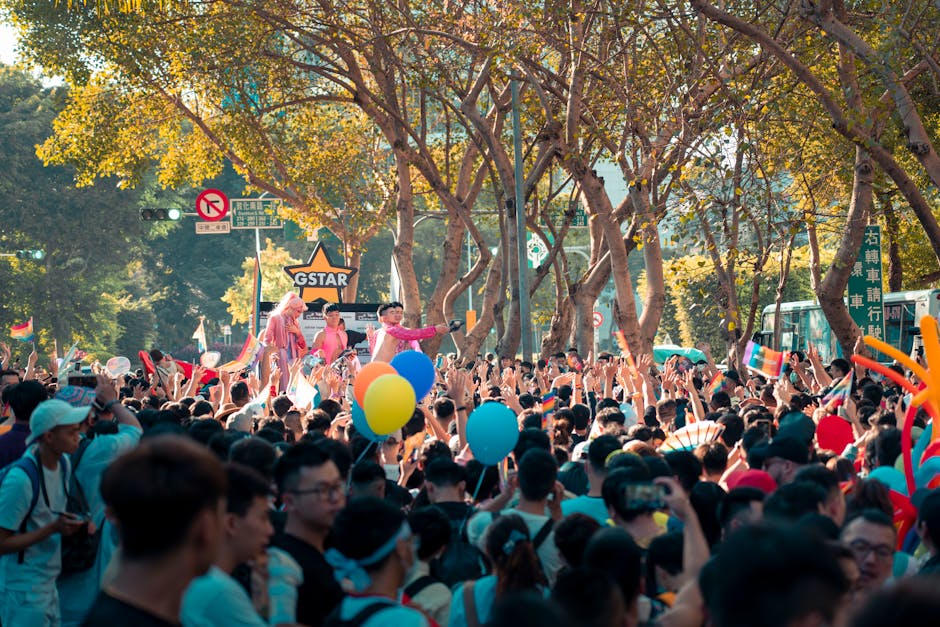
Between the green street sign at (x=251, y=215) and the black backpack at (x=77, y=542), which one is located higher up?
the green street sign at (x=251, y=215)

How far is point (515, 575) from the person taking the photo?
4004 millimetres

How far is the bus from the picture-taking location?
23.4 meters

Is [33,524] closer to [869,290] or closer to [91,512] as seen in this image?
[91,512]

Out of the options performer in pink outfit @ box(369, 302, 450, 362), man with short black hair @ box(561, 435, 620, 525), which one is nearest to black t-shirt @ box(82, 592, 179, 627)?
man with short black hair @ box(561, 435, 620, 525)

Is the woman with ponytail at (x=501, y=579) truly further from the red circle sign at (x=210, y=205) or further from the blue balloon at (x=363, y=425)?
the red circle sign at (x=210, y=205)

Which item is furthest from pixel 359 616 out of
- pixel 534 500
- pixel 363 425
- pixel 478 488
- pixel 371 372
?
pixel 371 372

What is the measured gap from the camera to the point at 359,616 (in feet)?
11.6

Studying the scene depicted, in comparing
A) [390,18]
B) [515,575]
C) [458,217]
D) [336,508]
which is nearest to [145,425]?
[336,508]

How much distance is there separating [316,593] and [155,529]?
1021mm

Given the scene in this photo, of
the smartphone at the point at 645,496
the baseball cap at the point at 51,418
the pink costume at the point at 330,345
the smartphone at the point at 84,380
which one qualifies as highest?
the pink costume at the point at 330,345

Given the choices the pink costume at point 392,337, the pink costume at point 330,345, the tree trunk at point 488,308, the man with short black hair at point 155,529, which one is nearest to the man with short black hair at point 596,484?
the man with short black hair at point 155,529

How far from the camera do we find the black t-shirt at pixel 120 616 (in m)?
2.99

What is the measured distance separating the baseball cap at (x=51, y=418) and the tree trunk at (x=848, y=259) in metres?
10.7

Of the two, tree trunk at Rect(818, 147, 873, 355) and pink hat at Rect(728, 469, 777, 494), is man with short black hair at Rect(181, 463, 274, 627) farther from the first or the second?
tree trunk at Rect(818, 147, 873, 355)
